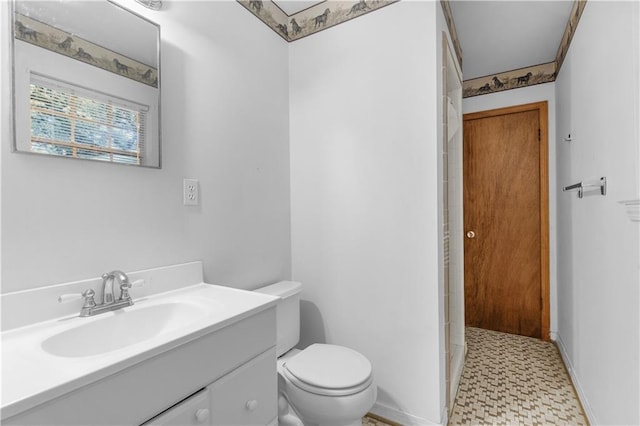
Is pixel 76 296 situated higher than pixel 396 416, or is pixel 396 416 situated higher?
pixel 76 296

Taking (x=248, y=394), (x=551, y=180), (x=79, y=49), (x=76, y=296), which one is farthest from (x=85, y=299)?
(x=551, y=180)

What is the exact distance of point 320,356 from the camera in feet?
4.97

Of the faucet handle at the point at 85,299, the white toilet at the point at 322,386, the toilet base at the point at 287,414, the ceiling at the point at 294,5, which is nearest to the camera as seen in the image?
the faucet handle at the point at 85,299

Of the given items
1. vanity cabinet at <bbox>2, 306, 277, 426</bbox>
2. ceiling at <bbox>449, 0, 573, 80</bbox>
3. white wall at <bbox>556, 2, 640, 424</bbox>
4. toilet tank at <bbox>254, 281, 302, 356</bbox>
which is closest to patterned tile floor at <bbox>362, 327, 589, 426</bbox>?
white wall at <bbox>556, 2, 640, 424</bbox>

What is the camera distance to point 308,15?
1945mm

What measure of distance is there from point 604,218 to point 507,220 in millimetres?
1505

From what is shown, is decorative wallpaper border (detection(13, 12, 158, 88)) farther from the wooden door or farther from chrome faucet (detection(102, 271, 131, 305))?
the wooden door

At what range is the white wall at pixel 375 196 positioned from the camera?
1595 mm

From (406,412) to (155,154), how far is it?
1755mm

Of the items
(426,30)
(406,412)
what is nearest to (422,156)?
(426,30)

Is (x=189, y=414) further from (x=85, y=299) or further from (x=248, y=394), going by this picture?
(x=85, y=299)

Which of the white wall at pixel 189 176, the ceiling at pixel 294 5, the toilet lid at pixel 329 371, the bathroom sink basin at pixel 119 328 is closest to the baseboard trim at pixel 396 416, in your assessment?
the toilet lid at pixel 329 371

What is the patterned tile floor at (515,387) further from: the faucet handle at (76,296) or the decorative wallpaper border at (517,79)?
the decorative wallpaper border at (517,79)

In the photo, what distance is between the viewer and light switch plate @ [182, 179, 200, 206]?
1.38 meters
